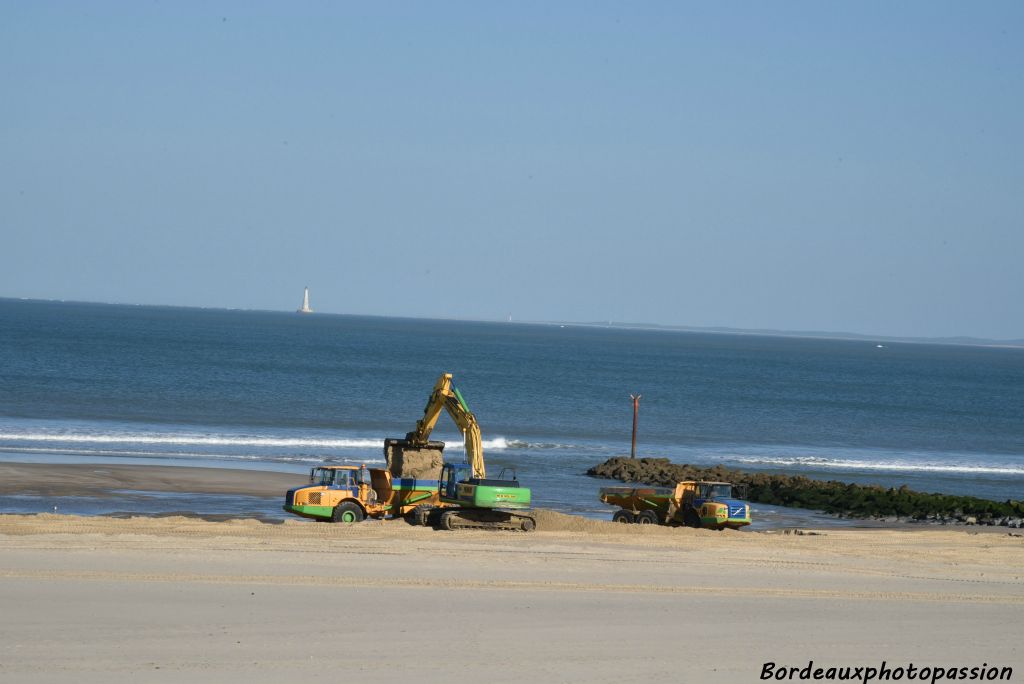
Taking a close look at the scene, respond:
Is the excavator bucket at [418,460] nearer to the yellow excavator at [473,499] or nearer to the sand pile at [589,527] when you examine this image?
the yellow excavator at [473,499]

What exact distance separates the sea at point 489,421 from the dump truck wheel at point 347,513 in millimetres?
3219

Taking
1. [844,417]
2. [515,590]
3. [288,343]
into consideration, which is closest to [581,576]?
[515,590]

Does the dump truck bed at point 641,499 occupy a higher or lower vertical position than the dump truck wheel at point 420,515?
higher

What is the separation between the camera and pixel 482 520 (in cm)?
2723

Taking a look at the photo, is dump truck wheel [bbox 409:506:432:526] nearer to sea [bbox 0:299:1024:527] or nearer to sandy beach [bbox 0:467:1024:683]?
sandy beach [bbox 0:467:1024:683]

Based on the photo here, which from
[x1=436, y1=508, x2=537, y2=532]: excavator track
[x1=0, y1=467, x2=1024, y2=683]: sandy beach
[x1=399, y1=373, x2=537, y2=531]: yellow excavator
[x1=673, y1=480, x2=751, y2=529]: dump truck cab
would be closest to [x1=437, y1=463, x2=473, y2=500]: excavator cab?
[x1=399, y1=373, x2=537, y2=531]: yellow excavator

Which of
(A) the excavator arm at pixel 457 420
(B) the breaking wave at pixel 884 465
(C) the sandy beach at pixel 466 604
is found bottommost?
(C) the sandy beach at pixel 466 604

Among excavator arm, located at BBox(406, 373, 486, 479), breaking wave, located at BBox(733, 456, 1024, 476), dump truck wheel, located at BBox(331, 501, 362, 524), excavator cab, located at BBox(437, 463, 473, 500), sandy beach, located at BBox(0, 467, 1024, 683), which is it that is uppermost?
excavator arm, located at BBox(406, 373, 486, 479)

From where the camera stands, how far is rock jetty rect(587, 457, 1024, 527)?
37000mm

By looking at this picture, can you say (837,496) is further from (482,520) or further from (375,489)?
(375,489)

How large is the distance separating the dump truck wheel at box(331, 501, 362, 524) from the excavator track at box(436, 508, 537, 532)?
182cm

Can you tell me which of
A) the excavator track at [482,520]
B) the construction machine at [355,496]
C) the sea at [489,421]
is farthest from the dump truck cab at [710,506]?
the construction machine at [355,496]

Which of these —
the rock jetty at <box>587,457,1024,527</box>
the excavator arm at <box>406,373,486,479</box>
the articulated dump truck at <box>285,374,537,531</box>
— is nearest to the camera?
the articulated dump truck at <box>285,374,537,531</box>

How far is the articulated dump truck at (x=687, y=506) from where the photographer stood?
29.7 m
